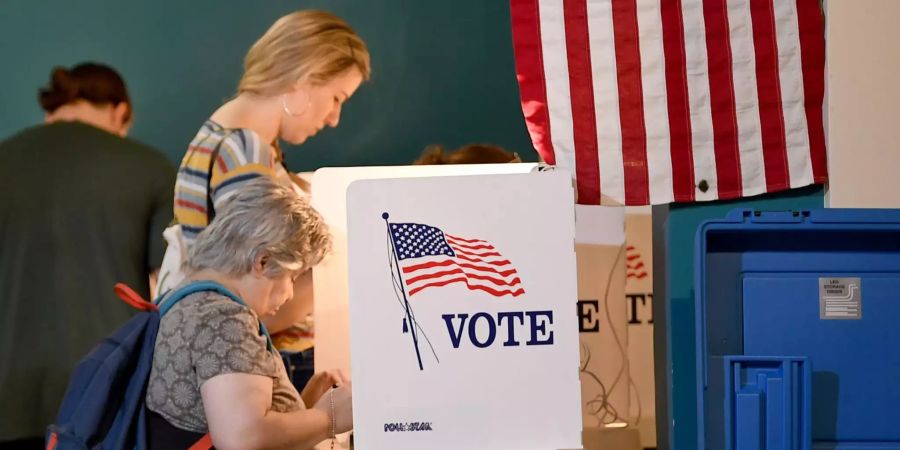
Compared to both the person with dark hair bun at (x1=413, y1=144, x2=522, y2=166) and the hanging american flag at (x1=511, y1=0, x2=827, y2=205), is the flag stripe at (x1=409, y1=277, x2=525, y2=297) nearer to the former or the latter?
the hanging american flag at (x1=511, y1=0, x2=827, y2=205)

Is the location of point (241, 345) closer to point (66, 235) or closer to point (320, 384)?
point (320, 384)

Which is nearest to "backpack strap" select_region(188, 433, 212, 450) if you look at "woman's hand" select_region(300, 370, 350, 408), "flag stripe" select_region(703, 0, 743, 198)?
"woman's hand" select_region(300, 370, 350, 408)

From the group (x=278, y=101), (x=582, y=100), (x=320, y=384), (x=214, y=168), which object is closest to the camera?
(x=582, y=100)

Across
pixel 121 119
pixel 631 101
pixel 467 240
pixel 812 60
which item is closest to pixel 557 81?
pixel 631 101

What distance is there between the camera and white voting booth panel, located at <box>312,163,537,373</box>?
2541 mm

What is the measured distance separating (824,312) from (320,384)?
1.22 metres

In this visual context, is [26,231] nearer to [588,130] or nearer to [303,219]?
[303,219]

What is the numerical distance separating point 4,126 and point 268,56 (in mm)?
869

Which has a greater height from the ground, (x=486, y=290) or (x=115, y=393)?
(x=486, y=290)

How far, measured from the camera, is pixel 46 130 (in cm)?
316

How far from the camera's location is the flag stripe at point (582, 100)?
2.30 meters

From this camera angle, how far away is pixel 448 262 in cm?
175

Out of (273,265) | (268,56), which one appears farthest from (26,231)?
(273,265)

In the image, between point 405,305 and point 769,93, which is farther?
point 769,93
